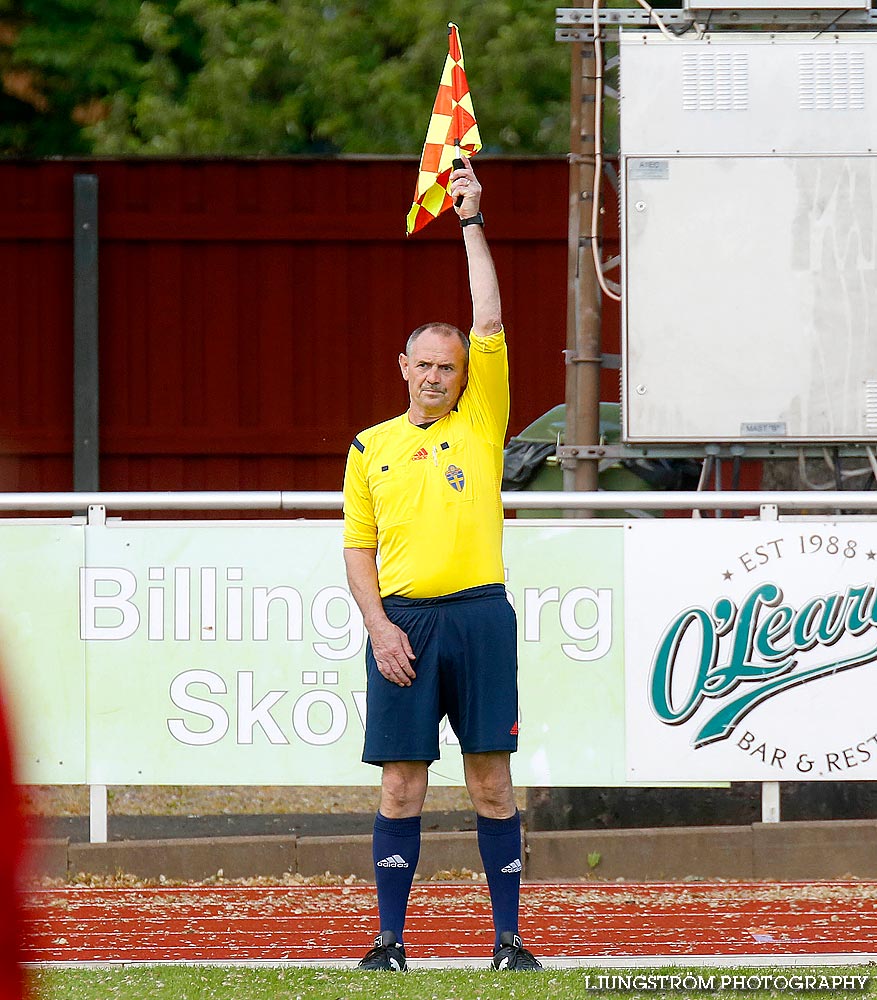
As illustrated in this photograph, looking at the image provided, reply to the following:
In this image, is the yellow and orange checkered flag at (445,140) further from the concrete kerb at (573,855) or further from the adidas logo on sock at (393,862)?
the concrete kerb at (573,855)

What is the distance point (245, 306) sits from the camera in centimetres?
1198

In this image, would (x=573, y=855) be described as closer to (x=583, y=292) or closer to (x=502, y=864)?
(x=502, y=864)

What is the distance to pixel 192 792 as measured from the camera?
780cm

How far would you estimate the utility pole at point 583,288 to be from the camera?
7.27 meters

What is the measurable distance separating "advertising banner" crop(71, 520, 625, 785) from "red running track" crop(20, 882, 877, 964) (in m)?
0.46

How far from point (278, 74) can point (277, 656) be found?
1056 cm

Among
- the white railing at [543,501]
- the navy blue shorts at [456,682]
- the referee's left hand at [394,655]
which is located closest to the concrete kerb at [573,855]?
the white railing at [543,501]

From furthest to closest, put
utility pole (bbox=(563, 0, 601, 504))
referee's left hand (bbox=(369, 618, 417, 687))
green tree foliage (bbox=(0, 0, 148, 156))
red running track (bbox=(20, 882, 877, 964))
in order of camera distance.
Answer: green tree foliage (bbox=(0, 0, 148, 156)) → utility pole (bbox=(563, 0, 601, 504)) → red running track (bbox=(20, 882, 877, 964)) → referee's left hand (bbox=(369, 618, 417, 687))

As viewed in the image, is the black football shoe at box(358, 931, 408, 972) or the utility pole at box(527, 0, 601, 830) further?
the utility pole at box(527, 0, 601, 830)

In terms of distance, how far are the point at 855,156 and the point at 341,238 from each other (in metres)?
5.60

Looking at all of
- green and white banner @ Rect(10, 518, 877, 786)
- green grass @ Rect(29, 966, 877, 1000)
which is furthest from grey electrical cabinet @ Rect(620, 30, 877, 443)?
green grass @ Rect(29, 966, 877, 1000)

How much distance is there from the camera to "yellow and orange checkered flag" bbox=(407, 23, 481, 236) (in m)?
5.78

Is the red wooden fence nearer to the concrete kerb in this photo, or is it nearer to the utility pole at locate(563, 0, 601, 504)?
the utility pole at locate(563, 0, 601, 504)

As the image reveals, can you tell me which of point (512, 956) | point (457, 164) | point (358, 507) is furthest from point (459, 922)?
point (457, 164)
